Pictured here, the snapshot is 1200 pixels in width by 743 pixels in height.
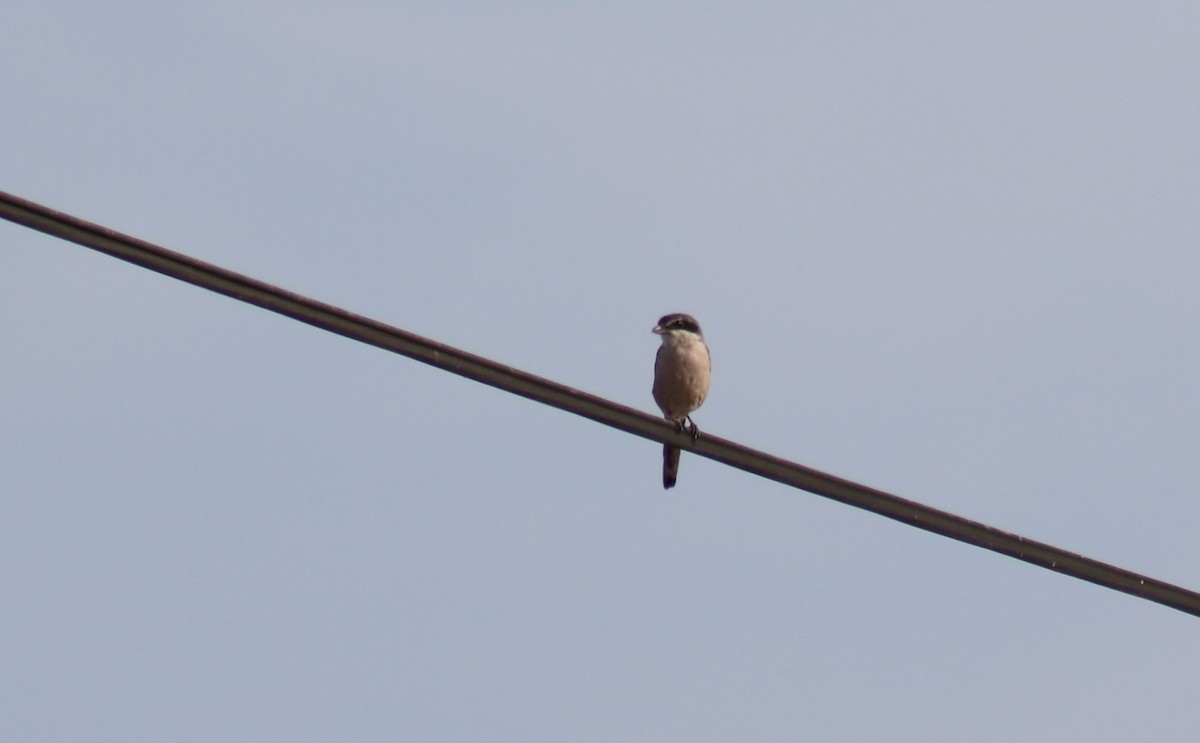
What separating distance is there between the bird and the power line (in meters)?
6.68

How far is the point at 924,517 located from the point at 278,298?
2.96 m

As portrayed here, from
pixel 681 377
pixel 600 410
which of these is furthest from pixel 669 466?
pixel 600 410

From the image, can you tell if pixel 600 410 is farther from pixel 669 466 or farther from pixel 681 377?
pixel 669 466

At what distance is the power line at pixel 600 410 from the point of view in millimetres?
6840

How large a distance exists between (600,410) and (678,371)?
279 inches

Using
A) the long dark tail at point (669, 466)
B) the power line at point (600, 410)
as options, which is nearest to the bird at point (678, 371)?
the long dark tail at point (669, 466)

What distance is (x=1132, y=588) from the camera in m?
7.79

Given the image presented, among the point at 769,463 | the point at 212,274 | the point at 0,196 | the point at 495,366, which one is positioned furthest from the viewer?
the point at 769,463

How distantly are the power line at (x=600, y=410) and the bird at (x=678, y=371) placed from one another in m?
6.68

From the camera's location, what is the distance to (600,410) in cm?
779

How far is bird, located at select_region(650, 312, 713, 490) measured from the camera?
14.9 meters

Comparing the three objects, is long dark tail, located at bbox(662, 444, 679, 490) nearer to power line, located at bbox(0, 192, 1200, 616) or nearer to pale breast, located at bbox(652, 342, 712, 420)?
pale breast, located at bbox(652, 342, 712, 420)

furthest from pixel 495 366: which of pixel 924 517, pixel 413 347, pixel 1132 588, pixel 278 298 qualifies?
pixel 1132 588

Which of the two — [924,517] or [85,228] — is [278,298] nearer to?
[85,228]
